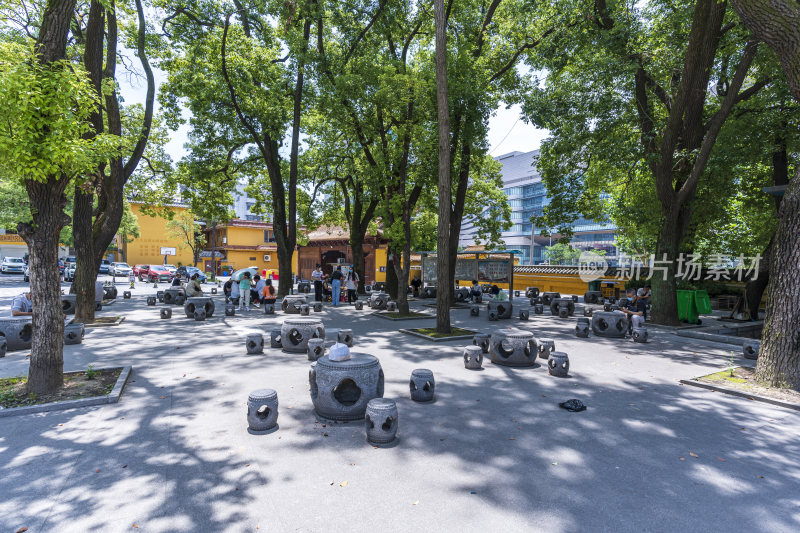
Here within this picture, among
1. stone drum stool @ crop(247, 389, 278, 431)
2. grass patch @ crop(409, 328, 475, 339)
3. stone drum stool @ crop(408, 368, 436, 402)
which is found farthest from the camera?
grass patch @ crop(409, 328, 475, 339)

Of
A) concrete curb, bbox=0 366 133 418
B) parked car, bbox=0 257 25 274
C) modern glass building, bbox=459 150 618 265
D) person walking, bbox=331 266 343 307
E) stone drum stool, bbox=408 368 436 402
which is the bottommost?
concrete curb, bbox=0 366 133 418

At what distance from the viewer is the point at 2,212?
113 ft

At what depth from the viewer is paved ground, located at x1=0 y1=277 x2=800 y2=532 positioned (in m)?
3.39

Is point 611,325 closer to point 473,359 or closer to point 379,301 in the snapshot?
point 473,359

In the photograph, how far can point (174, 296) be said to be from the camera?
18.1 metres

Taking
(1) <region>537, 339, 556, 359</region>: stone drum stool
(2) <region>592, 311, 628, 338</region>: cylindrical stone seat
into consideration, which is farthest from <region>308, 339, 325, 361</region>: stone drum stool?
(2) <region>592, 311, 628, 338</region>: cylindrical stone seat

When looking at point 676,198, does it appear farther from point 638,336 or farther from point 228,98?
point 228,98

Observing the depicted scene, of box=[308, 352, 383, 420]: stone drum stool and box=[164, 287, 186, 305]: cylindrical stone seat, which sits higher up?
box=[164, 287, 186, 305]: cylindrical stone seat

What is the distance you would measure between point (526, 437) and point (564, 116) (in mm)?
12929

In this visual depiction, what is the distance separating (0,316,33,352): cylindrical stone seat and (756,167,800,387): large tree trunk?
15.1 m

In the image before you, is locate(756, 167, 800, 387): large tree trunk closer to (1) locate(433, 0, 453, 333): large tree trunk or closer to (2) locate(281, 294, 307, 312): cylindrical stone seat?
(1) locate(433, 0, 453, 333): large tree trunk

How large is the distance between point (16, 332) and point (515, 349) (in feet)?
36.5

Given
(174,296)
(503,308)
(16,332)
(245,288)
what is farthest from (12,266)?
(503,308)

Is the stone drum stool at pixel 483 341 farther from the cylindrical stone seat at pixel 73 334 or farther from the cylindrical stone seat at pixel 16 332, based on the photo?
the cylindrical stone seat at pixel 16 332
